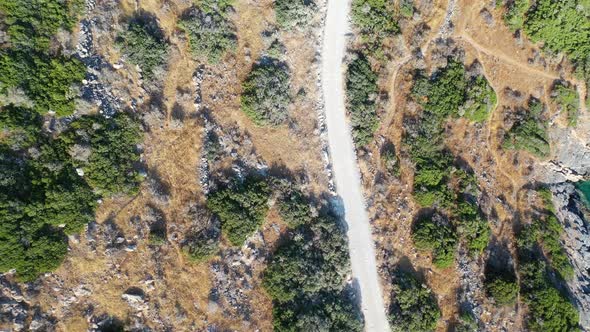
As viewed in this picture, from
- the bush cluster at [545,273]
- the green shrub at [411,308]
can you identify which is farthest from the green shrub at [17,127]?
the bush cluster at [545,273]

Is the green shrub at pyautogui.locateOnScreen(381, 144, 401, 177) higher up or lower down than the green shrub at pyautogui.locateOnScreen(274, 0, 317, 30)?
lower down

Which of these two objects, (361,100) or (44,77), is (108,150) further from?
(361,100)

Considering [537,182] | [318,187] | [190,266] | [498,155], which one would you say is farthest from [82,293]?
[537,182]

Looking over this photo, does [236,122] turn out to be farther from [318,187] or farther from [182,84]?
[318,187]

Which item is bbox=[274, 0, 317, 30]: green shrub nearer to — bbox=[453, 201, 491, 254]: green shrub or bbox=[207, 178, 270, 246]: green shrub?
bbox=[207, 178, 270, 246]: green shrub

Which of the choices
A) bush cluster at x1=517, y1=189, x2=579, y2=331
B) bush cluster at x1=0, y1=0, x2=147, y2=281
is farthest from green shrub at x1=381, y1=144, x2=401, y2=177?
bush cluster at x1=0, y1=0, x2=147, y2=281

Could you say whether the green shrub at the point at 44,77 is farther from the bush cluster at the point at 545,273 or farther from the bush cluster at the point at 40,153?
the bush cluster at the point at 545,273

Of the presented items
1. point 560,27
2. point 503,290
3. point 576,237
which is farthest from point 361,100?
point 576,237
